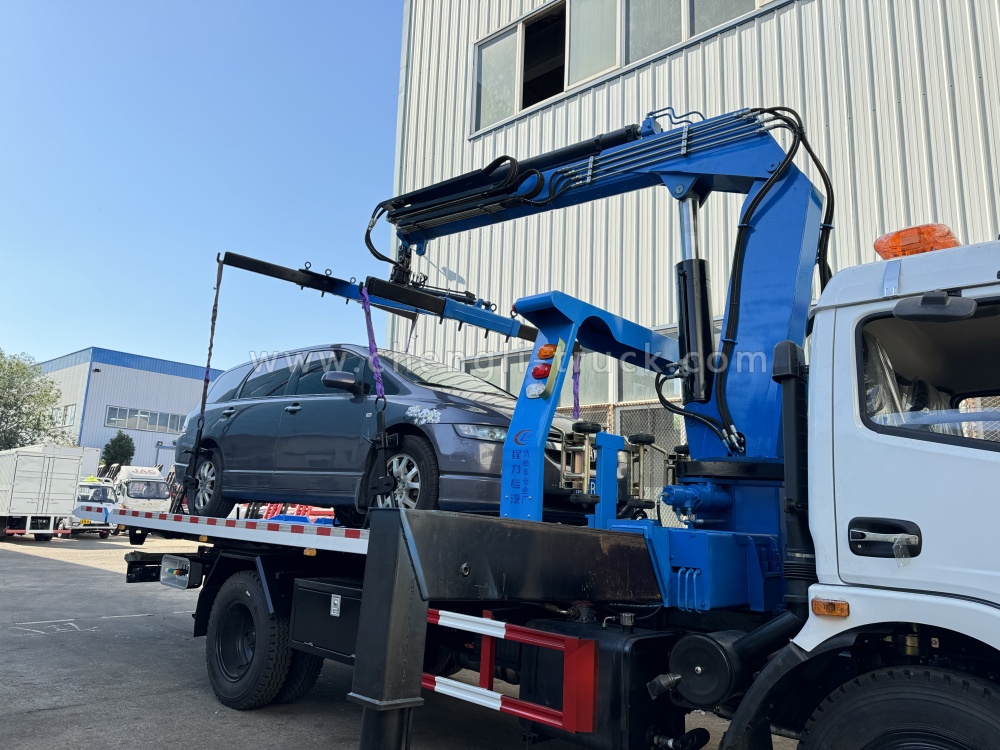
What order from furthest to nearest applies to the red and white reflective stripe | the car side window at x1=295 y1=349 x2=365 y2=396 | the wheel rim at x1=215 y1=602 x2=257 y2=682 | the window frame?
1. the window frame
2. the car side window at x1=295 y1=349 x2=365 y2=396
3. the wheel rim at x1=215 y1=602 x2=257 y2=682
4. the red and white reflective stripe

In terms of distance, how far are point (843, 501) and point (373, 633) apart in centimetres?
179

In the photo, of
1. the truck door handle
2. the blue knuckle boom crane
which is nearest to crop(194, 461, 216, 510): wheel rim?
the blue knuckle boom crane

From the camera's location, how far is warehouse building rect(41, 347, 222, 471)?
45.5 m

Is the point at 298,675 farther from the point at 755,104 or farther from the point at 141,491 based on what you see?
the point at 141,491

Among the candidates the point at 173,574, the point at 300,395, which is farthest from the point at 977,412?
the point at 173,574

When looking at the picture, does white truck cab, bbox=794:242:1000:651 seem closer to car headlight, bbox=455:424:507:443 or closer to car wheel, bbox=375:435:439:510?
car headlight, bbox=455:424:507:443

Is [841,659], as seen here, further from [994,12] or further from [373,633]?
[994,12]

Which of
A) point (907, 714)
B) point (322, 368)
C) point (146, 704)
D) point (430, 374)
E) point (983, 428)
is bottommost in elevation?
point (146, 704)

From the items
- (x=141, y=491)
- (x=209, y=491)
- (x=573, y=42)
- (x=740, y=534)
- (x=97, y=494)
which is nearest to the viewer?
(x=740, y=534)

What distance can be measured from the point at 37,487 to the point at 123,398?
28142 millimetres

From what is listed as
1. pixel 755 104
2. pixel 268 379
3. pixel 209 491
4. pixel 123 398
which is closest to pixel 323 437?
pixel 268 379

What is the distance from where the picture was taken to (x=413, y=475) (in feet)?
17.8

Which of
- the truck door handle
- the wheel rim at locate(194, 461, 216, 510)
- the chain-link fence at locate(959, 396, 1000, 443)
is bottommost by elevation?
the truck door handle

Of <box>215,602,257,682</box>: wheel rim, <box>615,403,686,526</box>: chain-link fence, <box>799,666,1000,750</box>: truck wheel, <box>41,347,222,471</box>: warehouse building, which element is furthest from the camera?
<box>41,347,222,471</box>: warehouse building
